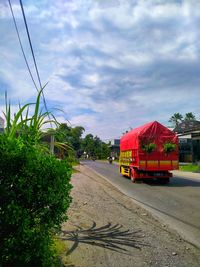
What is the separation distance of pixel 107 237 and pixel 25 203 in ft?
11.2

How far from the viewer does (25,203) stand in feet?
13.6

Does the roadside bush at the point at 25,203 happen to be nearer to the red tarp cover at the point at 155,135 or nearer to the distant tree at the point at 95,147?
the red tarp cover at the point at 155,135

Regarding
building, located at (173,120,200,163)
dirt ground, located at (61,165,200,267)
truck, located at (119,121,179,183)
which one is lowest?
dirt ground, located at (61,165,200,267)

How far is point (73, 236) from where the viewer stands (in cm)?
713

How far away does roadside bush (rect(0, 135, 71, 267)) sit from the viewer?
400 centimetres

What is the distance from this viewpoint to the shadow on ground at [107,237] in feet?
21.2

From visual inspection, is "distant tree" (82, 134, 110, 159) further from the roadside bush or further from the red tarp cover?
the roadside bush

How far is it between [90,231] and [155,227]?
1788 mm

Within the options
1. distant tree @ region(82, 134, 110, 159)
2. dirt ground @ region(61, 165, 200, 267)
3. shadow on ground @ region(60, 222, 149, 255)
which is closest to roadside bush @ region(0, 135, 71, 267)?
dirt ground @ region(61, 165, 200, 267)

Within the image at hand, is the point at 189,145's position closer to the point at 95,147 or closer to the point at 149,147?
the point at 149,147

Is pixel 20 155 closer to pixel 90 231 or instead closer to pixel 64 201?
pixel 64 201

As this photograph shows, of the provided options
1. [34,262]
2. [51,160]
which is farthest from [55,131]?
[34,262]

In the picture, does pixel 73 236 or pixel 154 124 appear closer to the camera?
pixel 73 236

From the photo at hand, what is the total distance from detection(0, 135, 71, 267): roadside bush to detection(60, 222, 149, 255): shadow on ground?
180 centimetres
